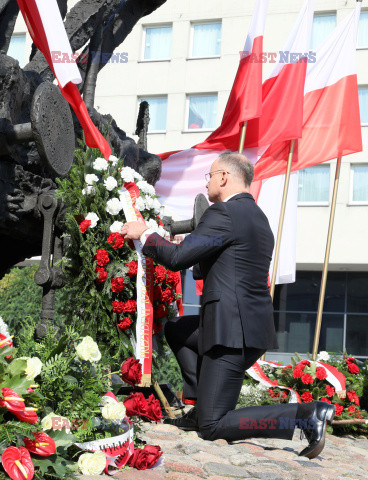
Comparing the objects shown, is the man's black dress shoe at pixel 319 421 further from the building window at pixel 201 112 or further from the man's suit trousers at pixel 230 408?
the building window at pixel 201 112

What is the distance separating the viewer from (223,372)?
182 inches

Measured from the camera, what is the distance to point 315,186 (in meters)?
21.7

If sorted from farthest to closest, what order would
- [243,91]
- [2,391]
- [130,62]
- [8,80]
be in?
[130,62] < [243,91] < [8,80] < [2,391]

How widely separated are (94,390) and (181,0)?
21.4m

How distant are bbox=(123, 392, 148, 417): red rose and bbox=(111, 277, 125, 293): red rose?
86.6 inches

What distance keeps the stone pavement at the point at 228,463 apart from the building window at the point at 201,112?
17827mm

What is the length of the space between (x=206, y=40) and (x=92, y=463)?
21.2 meters

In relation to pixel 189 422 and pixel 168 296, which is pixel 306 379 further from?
pixel 189 422

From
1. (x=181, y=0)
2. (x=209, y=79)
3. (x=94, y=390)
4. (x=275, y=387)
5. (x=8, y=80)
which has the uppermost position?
(x=181, y=0)

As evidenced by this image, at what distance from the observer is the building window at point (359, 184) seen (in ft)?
69.2

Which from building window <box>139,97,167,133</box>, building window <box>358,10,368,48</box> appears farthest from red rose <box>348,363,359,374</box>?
building window <box>139,97,167,133</box>

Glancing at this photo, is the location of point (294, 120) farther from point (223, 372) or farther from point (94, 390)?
point (94, 390)

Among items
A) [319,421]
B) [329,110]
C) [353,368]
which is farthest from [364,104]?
[319,421]

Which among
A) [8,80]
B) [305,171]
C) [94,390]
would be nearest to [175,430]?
[94,390]
